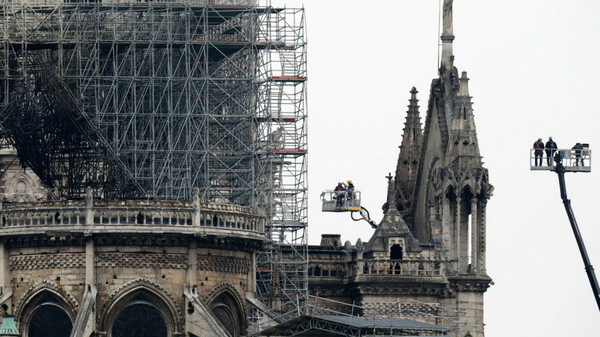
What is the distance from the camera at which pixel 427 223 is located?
137125 millimetres

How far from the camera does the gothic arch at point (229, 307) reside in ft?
378

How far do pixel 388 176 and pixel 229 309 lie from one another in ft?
72.6

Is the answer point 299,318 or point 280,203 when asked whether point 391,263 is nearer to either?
point 280,203

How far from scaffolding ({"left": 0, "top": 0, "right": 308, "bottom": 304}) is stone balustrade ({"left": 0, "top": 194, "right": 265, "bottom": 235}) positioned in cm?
1066

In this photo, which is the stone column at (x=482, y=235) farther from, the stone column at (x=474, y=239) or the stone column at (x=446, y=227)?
the stone column at (x=446, y=227)

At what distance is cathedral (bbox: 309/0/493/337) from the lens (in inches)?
5022

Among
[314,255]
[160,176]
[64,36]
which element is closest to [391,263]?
[314,255]

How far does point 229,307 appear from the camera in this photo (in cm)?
11600

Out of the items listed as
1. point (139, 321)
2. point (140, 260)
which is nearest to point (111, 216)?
point (140, 260)

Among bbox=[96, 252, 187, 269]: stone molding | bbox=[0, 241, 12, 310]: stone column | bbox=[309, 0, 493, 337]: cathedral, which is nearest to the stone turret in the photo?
bbox=[309, 0, 493, 337]: cathedral

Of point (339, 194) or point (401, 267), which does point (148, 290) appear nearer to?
point (401, 267)

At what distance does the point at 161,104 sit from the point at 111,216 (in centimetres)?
1616

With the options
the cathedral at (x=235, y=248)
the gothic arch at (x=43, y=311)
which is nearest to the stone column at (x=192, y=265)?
the cathedral at (x=235, y=248)

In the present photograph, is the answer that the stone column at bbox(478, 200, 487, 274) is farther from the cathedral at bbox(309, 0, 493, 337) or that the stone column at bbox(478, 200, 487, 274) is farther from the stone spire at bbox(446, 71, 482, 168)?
the stone spire at bbox(446, 71, 482, 168)
